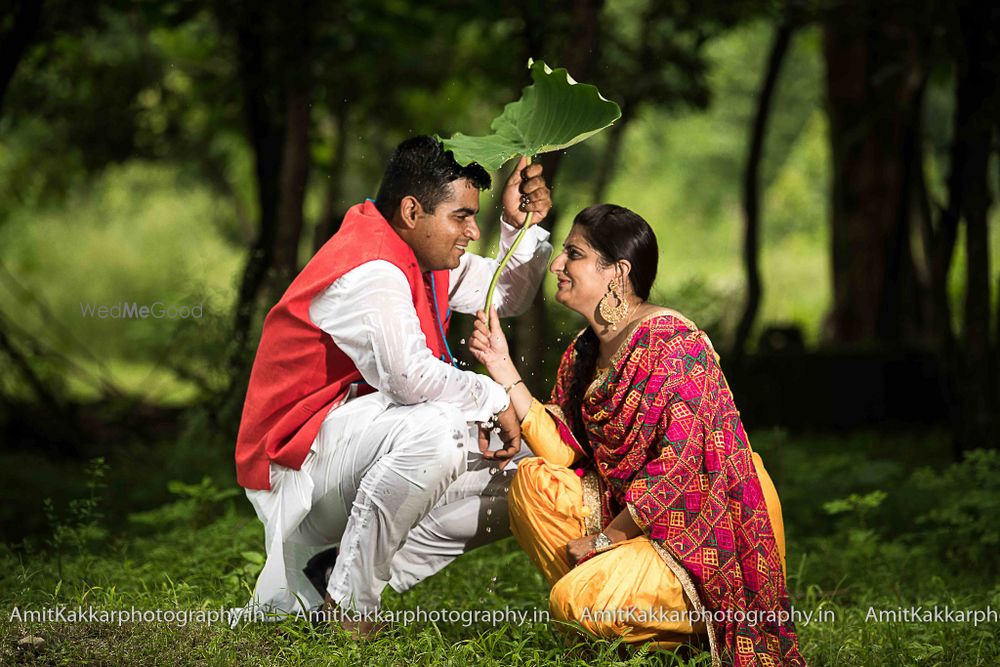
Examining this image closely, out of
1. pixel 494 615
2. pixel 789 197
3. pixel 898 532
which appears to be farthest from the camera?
pixel 789 197

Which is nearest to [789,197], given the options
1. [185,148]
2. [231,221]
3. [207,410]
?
[231,221]

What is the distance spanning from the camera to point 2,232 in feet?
57.9

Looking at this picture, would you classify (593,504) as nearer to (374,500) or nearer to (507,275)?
(374,500)

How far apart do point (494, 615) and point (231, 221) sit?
13.3 metres

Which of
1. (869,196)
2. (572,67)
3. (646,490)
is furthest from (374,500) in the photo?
(869,196)

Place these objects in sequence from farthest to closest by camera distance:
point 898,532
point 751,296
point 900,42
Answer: point 900,42
point 751,296
point 898,532

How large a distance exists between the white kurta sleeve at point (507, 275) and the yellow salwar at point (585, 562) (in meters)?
0.44

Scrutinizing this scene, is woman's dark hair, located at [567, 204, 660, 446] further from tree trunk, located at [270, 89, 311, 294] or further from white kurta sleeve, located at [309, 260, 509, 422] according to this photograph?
tree trunk, located at [270, 89, 311, 294]

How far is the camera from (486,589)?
3.96m

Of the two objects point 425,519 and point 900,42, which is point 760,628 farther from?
point 900,42

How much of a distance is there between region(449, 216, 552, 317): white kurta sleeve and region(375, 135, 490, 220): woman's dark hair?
0.76ft

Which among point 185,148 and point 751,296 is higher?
point 185,148

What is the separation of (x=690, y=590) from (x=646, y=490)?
0.91 feet

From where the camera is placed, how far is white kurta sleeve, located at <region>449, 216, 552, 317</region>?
3.53 metres
